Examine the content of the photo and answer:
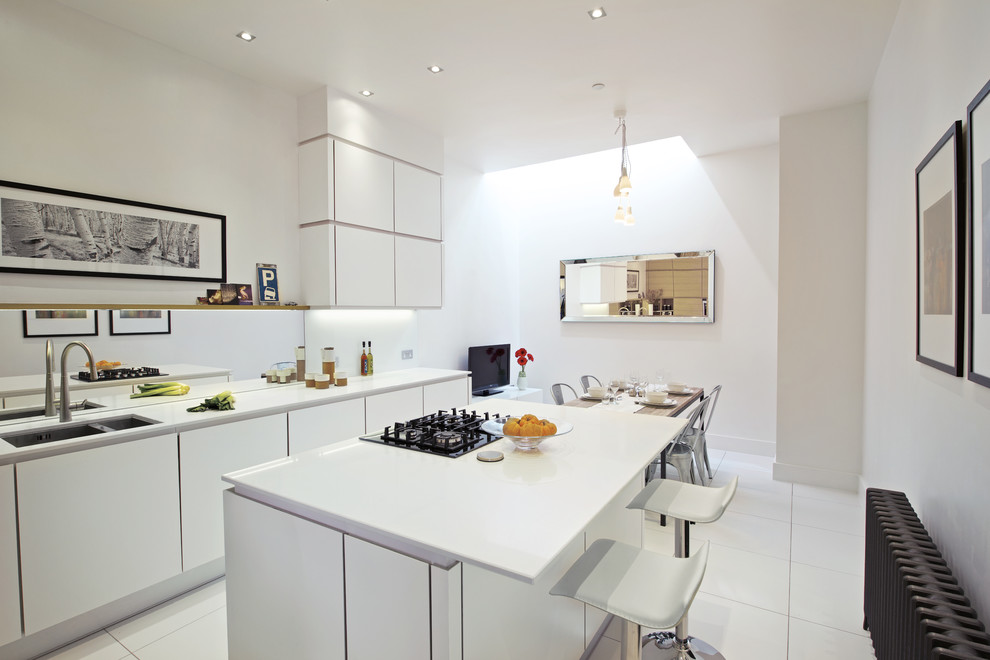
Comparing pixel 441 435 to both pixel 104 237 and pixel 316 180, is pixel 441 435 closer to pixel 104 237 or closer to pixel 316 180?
pixel 104 237

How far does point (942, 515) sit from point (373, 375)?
3825mm

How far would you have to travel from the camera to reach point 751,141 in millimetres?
4848

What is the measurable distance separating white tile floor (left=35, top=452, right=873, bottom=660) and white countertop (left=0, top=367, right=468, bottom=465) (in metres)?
0.92

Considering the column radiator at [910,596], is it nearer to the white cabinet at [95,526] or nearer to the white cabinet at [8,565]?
the white cabinet at [95,526]

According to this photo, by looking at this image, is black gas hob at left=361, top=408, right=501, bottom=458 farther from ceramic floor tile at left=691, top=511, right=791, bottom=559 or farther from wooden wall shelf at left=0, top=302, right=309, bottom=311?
ceramic floor tile at left=691, top=511, right=791, bottom=559

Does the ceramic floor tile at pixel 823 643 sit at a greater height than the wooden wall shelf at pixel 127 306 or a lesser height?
lesser

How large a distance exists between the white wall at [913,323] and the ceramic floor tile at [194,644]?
283 centimetres

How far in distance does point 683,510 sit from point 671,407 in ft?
7.08

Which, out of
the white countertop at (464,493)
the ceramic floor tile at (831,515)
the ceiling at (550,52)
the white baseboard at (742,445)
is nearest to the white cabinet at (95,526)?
the white countertop at (464,493)

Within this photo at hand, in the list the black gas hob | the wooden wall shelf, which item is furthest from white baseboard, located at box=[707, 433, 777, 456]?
the wooden wall shelf

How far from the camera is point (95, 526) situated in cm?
224

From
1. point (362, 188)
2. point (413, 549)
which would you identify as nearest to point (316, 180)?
point (362, 188)

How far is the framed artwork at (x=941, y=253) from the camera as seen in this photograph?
1.58 m

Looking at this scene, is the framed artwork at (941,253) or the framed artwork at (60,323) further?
the framed artwork at (60,323)
